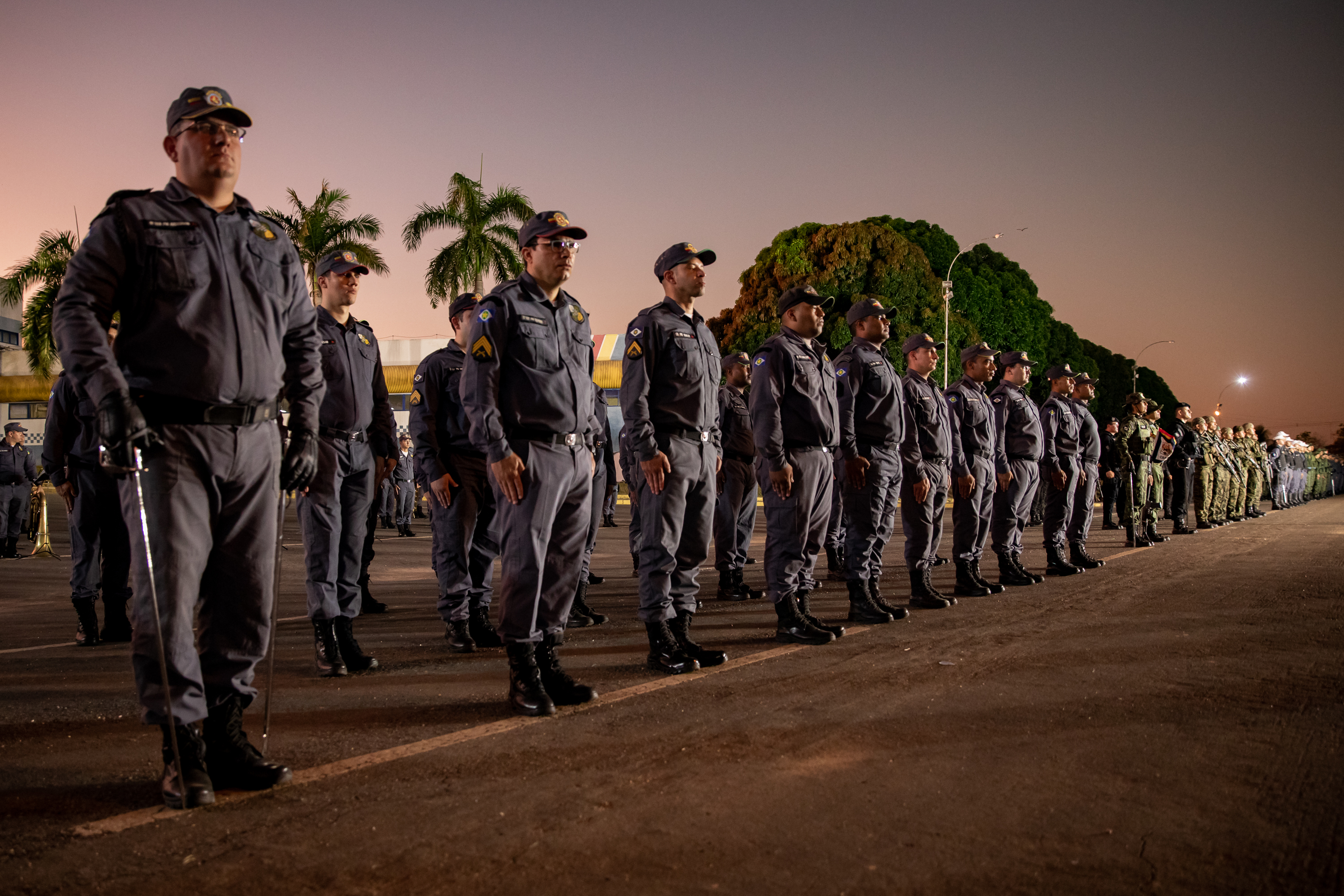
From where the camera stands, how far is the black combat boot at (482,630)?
22.0 feet

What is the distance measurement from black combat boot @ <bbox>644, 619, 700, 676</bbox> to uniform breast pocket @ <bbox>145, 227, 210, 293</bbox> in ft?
9.88

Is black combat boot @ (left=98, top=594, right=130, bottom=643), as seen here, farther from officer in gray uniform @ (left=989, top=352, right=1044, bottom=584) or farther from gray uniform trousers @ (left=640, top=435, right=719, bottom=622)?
officer in gray uniform @ (left=989, top=352, right=1044, bottom=584)

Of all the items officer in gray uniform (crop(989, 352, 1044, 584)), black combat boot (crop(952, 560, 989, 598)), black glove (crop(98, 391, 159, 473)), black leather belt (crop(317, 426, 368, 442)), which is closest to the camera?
black glove (crop(98, 391, 159, 473))

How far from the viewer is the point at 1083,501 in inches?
461

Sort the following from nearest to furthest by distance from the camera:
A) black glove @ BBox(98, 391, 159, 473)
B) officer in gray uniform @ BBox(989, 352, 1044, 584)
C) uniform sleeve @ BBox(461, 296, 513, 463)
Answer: black glove @ BBox(98, 391, 159, 473) → uniform sleeve @ BBox(461, 296, 513, 463) → officer in gray uniform @ BBox(989, 352, 1044, 584)

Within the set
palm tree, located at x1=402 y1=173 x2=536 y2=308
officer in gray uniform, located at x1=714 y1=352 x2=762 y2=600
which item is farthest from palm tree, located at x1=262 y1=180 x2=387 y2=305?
officer in gray uniform, located at x1=714 y1=352 x2=762 y2=600

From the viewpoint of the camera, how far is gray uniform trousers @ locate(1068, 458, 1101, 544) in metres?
11.4

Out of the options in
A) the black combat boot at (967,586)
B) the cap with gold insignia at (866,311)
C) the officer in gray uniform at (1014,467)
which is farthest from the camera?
the officer in gray uniform at (1014,467)

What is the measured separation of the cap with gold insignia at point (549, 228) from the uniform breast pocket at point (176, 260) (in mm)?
1753

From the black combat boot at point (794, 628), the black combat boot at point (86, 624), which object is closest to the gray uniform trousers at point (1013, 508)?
the black combat boot at point (794, 628)

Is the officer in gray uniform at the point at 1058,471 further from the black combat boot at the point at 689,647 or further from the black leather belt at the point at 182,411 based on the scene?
the black leather belt at the point at 182,411

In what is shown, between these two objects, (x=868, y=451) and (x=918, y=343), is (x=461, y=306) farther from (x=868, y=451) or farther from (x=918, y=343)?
(x=918, y=343)

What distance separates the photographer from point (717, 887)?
2.61m

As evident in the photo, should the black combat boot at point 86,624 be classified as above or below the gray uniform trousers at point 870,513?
below
